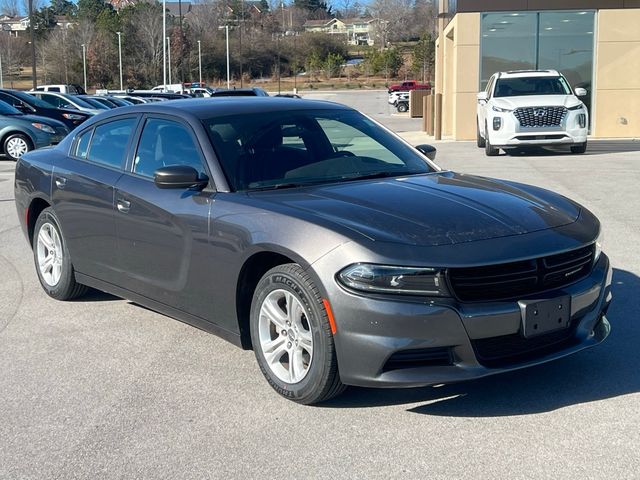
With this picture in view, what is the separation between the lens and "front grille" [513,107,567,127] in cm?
1769

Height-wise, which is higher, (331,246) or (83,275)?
(331,246)

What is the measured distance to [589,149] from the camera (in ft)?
67.5

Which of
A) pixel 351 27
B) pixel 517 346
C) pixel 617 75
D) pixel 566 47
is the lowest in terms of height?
pixel 517 346

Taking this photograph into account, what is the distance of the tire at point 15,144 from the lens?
1939cm

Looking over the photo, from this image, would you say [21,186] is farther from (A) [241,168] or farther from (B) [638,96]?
(B) [638,96]

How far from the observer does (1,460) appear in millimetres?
3887

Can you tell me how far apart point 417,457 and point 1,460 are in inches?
74.5

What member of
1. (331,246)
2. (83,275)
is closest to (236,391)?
(331,246)

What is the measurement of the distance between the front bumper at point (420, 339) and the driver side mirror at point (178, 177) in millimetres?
1389

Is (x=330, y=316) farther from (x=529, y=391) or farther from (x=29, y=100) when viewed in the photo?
(x=29, y=100)

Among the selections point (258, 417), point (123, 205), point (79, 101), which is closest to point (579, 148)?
point (123, 205)

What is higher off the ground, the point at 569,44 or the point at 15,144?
the point at 569,44

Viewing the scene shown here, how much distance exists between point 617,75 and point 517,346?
21751 mm

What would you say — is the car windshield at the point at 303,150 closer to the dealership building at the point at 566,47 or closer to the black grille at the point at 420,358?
the black grille at the point at 420,358
